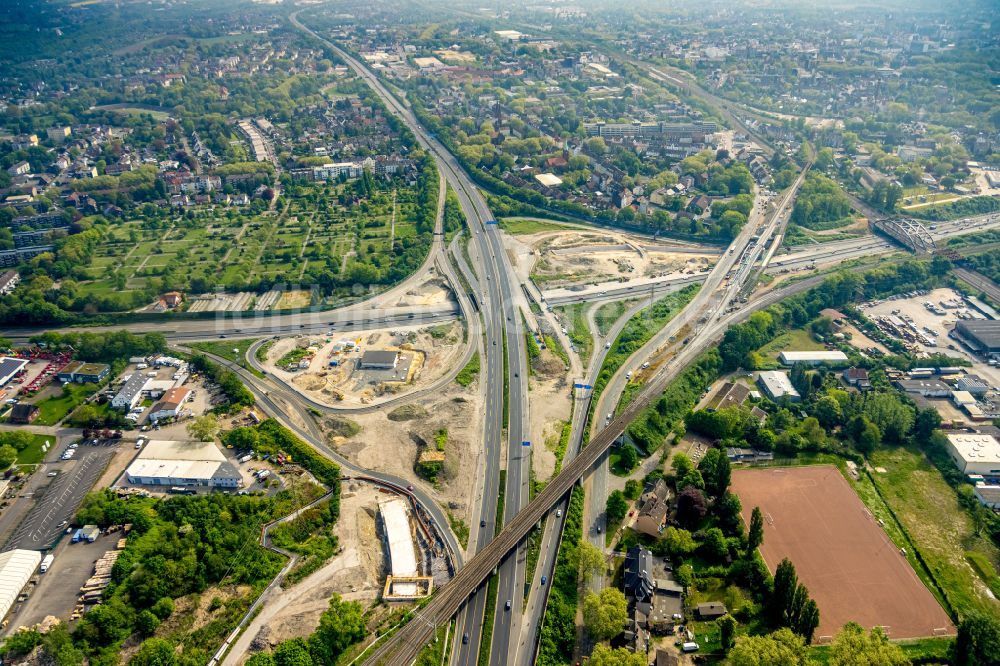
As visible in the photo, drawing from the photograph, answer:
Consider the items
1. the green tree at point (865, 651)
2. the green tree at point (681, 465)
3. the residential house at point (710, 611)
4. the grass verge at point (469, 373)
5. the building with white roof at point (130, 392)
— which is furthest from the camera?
the grass verge at point (469, 373)

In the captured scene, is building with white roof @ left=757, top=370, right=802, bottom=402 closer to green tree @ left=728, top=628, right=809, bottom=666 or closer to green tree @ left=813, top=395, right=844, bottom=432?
green tree @ left=813, top=395, right=844, bottom=432

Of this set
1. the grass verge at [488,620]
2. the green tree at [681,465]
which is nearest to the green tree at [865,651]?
the green tree at [681,465]

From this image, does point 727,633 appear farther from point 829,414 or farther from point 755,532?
point 829,414

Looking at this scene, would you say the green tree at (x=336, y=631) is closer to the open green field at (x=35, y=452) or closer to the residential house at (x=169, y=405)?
the residential house at (x=169, y=405)

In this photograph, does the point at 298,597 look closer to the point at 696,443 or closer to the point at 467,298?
the point at 696,443

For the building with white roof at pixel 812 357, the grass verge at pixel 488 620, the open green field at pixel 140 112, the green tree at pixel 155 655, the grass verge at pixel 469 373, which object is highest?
the open green field at pixel 140 112

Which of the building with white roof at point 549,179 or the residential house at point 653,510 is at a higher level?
the building with white roof at point 549,179
